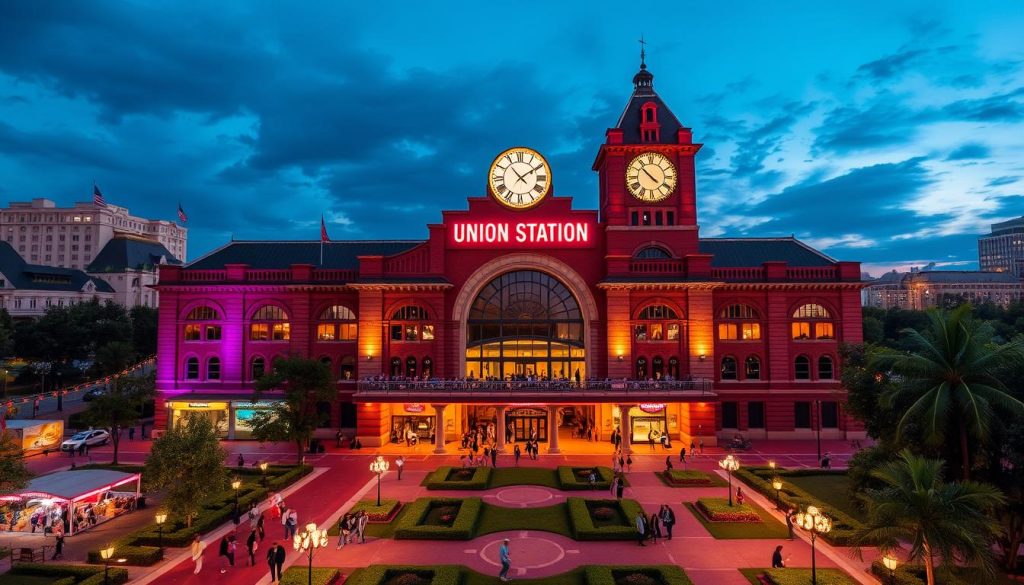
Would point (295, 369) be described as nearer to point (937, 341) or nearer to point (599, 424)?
point (599, 424)

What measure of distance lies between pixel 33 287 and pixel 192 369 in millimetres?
84834

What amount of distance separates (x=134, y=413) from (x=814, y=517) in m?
42.8

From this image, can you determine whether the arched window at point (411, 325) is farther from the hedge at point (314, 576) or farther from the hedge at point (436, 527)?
the hedge at point (314, 576)

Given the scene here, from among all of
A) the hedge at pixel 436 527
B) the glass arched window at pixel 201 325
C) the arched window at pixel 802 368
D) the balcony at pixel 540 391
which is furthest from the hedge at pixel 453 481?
the arched window at pixel 802 368

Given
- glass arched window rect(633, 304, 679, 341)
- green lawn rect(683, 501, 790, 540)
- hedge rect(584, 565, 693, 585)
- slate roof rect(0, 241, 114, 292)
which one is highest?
slate roof rect(0, 241, 114, 292)

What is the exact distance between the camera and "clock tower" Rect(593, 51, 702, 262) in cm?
5016

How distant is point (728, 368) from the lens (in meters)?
48.4

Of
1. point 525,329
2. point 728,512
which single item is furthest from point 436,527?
point 525,329

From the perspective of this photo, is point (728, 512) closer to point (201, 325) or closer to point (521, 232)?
point (521, 232)

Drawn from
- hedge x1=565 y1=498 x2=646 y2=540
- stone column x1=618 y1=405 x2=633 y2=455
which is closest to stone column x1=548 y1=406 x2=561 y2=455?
stone column x1=618 y1=405 x2=633 y2=455

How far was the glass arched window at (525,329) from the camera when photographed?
48.5m

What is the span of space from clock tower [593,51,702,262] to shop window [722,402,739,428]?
13768 millimetres

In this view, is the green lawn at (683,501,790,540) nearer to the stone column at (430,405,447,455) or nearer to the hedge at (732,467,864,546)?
the hedge at (732,467,864,546)

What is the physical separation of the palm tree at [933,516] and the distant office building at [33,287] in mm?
124016
